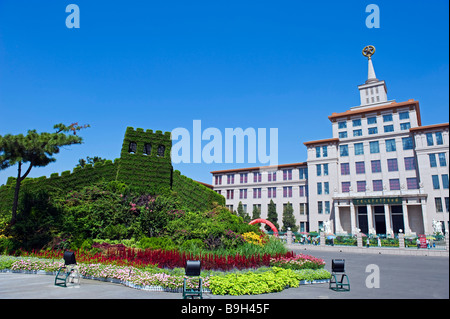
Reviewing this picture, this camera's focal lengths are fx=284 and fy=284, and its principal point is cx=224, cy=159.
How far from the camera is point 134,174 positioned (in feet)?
77.0

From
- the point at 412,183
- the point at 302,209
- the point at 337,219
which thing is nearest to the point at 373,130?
the point at 412,183

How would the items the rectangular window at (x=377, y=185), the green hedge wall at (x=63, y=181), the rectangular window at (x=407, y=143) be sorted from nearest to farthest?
the green hedge wall at (x=63, y=181)
the rectangular window at (x=407, y=143)
the rectangular window at (x=377, y=185)

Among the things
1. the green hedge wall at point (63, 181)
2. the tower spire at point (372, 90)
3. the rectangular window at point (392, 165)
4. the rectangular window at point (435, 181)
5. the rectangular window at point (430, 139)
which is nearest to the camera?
the green hedge wall at point (63, 181)

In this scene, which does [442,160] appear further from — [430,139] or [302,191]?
[302,191]

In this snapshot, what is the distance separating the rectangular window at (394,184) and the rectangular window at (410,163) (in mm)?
2418

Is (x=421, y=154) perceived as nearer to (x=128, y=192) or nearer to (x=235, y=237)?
(x=235, y=237)

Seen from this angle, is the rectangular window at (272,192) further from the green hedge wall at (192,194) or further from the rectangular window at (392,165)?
the green hedge wall at (192,194)

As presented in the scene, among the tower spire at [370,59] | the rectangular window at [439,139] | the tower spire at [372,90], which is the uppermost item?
the tower spire at [370,59]

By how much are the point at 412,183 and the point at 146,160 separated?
39.7 metres

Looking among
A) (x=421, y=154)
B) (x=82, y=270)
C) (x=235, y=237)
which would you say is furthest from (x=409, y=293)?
(x=421, y=154)

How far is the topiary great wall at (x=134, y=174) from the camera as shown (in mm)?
21453

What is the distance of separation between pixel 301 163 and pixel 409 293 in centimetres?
4671

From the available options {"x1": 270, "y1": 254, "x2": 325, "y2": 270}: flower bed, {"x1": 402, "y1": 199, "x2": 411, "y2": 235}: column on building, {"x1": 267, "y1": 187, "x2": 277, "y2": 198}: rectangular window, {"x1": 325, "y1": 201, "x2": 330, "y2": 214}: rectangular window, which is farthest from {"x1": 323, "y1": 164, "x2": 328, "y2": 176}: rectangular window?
{"x1": 270, "y1": 254, "x2": 325, "y2": 270}: flower bed

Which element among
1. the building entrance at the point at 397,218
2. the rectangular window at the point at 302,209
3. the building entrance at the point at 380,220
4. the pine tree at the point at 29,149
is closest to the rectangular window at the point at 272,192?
the rectangular window at the point at 302,209
